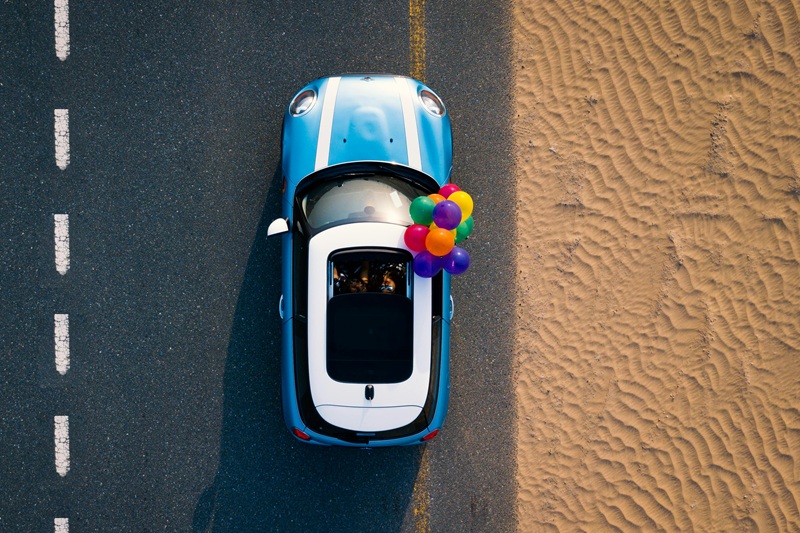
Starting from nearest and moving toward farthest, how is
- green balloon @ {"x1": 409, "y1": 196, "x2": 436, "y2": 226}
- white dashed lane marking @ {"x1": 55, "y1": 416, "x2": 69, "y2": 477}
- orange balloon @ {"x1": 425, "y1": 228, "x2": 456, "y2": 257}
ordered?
1. orange balloon @ {"x1": 425, "y1": 228, "x2": 456, "y2": 257}
2. green balloon @ {"x1": 409, "y1": 196, "x2": 436, "y2": 226}
3. white dashed lane marking @ {"x1": 55, "y1": 416, "x2": 69, "y2": 477}

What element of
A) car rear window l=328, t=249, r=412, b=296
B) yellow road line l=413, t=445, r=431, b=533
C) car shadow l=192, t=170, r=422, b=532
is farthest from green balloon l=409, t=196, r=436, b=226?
yellow road line l=413, t=445, r=431, b=533

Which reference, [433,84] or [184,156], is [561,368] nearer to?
[433,84]

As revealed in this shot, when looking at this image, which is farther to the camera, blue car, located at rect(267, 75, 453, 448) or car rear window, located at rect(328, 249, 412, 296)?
car rear window, located at rect(328, 249, 412, 296)

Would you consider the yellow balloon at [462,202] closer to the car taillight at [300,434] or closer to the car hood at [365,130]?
the car hood at [365,130]

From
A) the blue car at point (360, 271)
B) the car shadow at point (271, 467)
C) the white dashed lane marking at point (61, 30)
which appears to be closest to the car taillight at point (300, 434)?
the blue car at point (360, 271)

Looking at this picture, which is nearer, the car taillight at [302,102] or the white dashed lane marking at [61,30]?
the car taillight at [302,102]

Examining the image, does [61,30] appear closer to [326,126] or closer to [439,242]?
[326,126]

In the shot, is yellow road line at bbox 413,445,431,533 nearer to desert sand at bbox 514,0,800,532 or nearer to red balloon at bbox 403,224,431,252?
desert sand at bbox 514,0,800,532

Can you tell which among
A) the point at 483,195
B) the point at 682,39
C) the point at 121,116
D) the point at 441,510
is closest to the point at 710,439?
the point at 441,510
